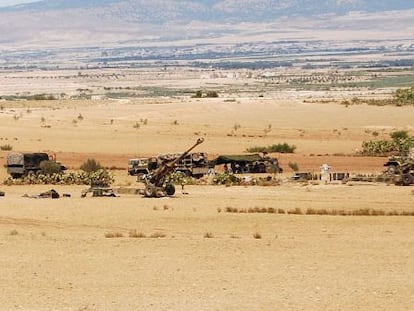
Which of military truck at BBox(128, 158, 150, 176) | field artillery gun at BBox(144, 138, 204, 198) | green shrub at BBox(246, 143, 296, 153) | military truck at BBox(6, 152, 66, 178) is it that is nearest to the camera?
field artillery gun at BBox(144, 138, 204, 198)

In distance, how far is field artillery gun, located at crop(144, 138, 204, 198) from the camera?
32594 millimetres

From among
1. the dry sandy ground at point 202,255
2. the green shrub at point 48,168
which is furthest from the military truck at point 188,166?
the dry sandy ground at point 202,255

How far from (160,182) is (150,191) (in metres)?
0.52

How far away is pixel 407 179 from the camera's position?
3572cm

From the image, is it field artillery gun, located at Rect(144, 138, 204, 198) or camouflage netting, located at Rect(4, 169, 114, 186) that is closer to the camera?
field artillery gun, located at Rect(144, 138, 204, 198)

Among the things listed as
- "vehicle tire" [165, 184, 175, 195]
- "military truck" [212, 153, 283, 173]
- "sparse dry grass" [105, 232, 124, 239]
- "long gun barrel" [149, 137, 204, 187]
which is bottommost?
"military truck" [212, 153, 283, 173]

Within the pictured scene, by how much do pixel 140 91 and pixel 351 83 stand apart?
2218 cm

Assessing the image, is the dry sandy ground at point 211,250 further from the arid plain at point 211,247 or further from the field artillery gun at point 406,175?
the field artillery gun at point 406,175

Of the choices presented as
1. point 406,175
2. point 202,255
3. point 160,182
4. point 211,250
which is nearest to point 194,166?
point 160,182

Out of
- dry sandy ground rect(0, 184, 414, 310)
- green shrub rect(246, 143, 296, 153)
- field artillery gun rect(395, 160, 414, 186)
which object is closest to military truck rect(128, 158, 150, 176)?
dry sandy ground rect(0, 184, 414, 310)

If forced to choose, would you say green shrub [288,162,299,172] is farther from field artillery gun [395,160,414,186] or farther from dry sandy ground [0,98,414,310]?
field artillery gun [395,160,414,186]

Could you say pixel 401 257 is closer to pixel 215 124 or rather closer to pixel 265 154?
pixel 265 154

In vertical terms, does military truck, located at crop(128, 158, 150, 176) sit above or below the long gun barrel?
below

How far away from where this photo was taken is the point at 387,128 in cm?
6266
